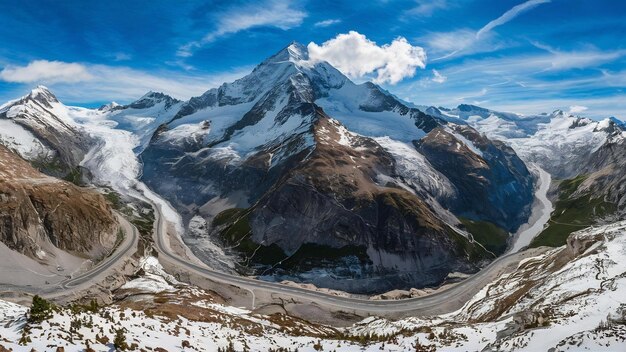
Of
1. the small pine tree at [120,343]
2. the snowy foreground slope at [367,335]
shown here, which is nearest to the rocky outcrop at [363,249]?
the snowy foreground slope at [367,335]

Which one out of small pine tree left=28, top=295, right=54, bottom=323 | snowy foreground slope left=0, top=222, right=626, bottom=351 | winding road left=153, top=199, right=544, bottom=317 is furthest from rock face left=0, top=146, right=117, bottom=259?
small pine tree left=28, top=295, right=54, bottom=323

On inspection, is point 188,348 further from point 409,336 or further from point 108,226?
point 108,226

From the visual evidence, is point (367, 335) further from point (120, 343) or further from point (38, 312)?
point (38, 312)

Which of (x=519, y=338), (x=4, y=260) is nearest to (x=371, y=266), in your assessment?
(x=4, y=260)

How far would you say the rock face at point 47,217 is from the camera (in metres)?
137

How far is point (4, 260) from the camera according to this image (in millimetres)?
126500

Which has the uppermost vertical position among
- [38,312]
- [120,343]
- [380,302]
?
[38,312]

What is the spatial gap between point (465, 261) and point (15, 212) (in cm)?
16524

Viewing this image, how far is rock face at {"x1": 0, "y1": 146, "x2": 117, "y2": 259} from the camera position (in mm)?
137375

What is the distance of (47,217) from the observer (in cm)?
14988

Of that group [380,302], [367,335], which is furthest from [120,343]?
[380,302]

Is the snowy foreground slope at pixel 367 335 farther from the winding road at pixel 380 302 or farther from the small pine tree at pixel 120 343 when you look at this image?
the winding road at pixel 380 302

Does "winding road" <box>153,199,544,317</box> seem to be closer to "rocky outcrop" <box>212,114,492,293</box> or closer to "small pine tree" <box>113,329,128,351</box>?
"rocky outcrop" <box>212,114,492,293</box>

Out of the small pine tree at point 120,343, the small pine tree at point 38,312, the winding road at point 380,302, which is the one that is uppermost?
the small pine tree at point 38,312
